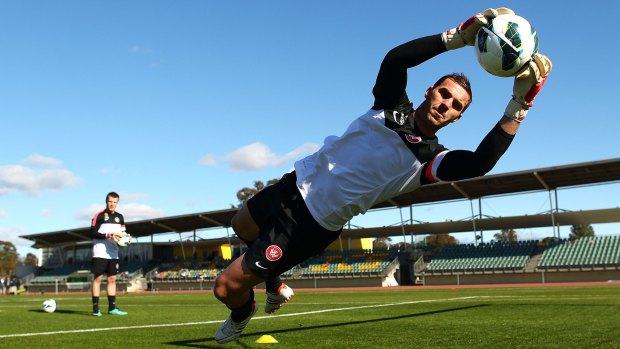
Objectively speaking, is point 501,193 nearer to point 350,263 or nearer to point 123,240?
point 350,263

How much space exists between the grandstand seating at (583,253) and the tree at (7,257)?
92.8 meters

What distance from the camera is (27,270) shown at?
5734cm

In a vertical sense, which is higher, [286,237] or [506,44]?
[506,44]

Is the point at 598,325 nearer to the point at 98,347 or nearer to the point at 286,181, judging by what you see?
the point at 286,181

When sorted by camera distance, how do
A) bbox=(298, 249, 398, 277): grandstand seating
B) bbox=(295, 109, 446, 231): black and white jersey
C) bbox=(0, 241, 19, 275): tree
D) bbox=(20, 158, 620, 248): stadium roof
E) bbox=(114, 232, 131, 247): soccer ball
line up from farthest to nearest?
bbox=(0, 241, 19, 275): tree → bbox=(298, 249, 398, 277): grandstand seating → bbox=(20, 158, 620, 248): stadium roof → bbox=(114, 232, 131, 247): soccer ball → bbox=(295, 109, 446, 231): black and white jersey

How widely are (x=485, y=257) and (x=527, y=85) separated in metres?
33.9

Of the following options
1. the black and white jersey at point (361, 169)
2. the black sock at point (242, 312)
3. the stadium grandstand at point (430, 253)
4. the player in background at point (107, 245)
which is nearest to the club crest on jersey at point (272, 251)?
the black and white jersey at point (361, 169)

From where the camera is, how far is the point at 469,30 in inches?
120

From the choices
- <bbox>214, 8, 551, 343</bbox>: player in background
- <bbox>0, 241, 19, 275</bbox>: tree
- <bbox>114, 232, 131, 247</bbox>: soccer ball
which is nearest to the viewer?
<bbox>214, 8, 551, 343</bbox>: player in background

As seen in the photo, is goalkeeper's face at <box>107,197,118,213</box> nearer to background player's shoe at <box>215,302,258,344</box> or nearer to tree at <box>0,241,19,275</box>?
background player's shoe at <box>215,302,258,344</box>

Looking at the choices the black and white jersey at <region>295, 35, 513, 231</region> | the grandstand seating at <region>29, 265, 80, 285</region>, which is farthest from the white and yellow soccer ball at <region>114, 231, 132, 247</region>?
the grandstand seating at <region>29, 265, 80, 285</region>

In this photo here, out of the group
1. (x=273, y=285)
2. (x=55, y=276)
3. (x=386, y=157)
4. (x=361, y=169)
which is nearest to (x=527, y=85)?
(x=386, y=157)

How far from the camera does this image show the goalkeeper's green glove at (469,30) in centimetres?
300

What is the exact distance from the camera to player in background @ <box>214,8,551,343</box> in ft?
9.98
